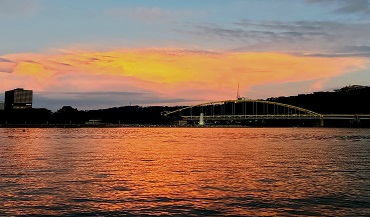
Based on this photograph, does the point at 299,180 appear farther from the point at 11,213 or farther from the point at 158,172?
the point at 11,213

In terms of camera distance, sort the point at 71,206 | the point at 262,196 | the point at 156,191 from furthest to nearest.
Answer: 1. the point at 156,191
2. the point at 262,196
3. the point at 71,206

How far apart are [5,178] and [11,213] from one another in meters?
9.24

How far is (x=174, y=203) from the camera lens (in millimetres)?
18188

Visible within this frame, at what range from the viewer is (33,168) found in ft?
97.6

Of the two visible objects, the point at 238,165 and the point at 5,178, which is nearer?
the point at 5,178

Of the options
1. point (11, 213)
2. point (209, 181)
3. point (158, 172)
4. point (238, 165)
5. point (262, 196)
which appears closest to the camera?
point (11, 213)

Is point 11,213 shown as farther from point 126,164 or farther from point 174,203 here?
point 126,164

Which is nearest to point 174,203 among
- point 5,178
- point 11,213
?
point 11,213

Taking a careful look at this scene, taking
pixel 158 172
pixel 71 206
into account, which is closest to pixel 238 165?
pixel 158 172

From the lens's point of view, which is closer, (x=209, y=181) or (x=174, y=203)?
(x=174, y=203)

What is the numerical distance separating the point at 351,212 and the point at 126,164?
63.4 feet

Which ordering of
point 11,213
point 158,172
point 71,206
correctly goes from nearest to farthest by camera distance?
point 11,213 → point 71,206 → point 158,172

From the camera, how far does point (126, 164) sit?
110 ft

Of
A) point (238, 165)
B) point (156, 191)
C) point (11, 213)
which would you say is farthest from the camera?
point (238, 165)
